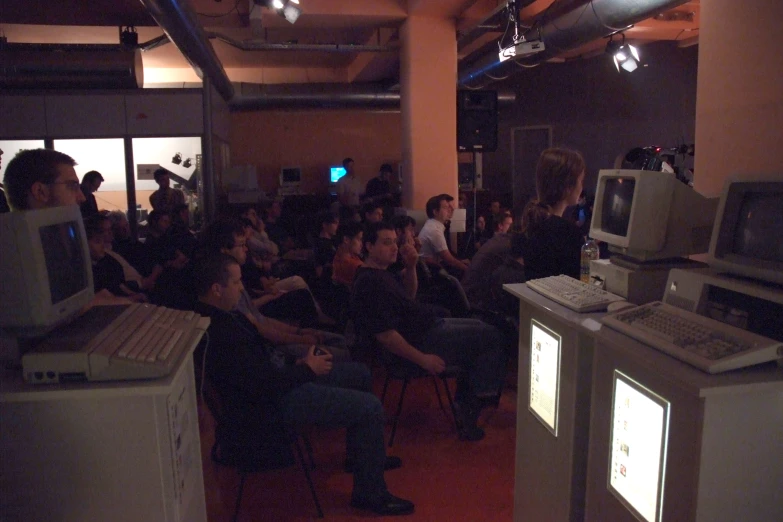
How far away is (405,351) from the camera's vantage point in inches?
126

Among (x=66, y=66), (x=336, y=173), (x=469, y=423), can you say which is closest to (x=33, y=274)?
(x=469, y=423)

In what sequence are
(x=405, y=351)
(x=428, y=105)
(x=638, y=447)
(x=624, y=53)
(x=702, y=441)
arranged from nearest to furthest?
(x=702, y=441)
(x=638, y=447)
(x=405, y=351)
(x=428, y=105)
(x=624, y=53)

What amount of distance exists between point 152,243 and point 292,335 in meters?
2.11

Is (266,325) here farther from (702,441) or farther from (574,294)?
(702,441)

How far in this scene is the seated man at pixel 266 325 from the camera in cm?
343

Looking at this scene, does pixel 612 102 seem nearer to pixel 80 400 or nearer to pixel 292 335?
pixel 292 335

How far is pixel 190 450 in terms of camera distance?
181 cm

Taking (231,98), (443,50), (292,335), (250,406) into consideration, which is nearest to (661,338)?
(250,406)

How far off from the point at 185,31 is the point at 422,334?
3166 mm

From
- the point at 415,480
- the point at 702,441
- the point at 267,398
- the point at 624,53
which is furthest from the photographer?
the point at 624,53

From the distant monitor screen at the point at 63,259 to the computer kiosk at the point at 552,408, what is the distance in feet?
4.43

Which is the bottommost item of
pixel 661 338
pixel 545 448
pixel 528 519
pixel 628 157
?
pixel 528 519

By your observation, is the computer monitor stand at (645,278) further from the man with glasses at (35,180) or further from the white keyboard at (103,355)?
the man with glasses at (35,180)

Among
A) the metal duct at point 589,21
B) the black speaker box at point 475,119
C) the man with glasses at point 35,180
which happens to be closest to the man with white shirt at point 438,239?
the black speaker box at point 475,119
